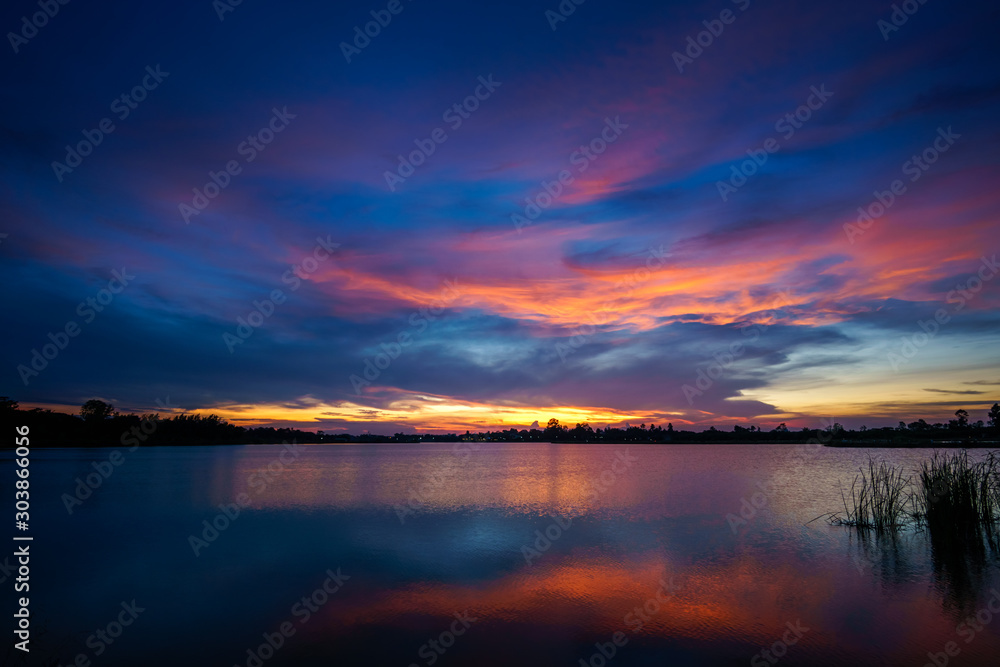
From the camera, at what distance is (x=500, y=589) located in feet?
46.1

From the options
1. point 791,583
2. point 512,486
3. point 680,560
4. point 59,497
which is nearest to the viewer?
point 791,583

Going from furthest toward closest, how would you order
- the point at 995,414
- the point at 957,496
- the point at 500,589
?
1. the point at 995,414
2. the point at 957,496
3. the point at 500,589

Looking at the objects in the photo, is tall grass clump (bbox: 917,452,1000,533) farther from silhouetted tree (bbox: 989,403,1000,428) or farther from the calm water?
silhouetted tree (bbox: 989,403,1000,428)

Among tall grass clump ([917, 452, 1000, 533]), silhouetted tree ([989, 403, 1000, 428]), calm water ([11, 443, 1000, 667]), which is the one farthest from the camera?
silhouetted tree ([989, 403, 1000, 428])

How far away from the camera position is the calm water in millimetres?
10156

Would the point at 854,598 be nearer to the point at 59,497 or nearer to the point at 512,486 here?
the point at 512,486

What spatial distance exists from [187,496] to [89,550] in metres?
17.2

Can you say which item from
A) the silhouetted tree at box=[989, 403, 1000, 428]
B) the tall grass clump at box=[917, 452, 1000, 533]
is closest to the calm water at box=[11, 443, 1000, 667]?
the tall grass clump at box=[917, 452, 1000, 533]

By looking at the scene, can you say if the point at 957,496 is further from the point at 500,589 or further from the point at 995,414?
the point at 995,414

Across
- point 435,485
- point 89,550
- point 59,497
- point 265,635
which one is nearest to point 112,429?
point 59,497

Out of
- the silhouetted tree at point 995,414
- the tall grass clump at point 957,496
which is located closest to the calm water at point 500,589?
the tall grass clump at point 957,496

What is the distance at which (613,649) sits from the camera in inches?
395

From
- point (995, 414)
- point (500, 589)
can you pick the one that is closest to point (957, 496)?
point (500, 589)

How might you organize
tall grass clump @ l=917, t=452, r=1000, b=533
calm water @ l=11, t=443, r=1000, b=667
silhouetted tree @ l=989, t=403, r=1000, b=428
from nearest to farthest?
calm water @ l=11, t=443, r=1000, b=667 < tall grass clump @ l=917, t=452, r=1000, b=533 < silhouetted tree @ l=989, t=403, r=1000, b=428
